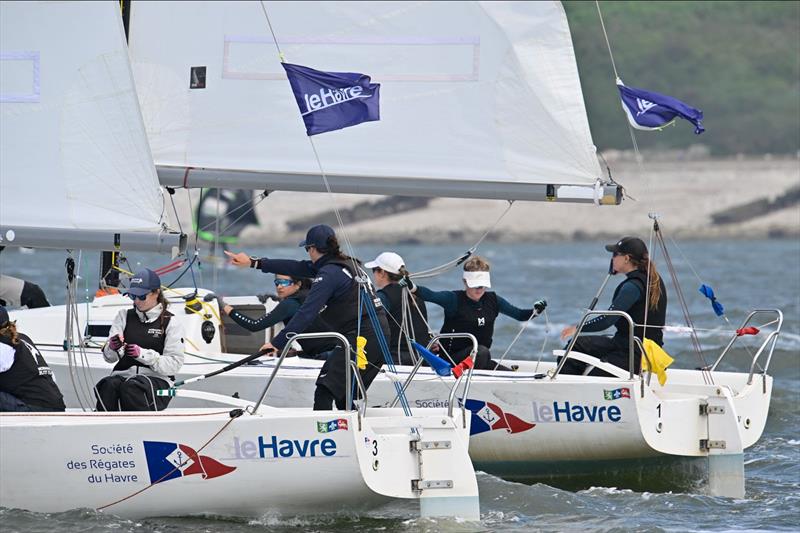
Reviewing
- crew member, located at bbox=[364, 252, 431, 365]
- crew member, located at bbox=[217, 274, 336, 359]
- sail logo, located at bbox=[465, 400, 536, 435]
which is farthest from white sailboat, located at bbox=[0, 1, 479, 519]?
crew member, located at bbox=[217, 274, 336, 359]

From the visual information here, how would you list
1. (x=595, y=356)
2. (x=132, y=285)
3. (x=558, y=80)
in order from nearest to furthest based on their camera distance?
(x=132, y=285) → (x=595, y=356) → (x=558, y=80)

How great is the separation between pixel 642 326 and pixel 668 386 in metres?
0.45

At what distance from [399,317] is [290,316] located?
0.78m

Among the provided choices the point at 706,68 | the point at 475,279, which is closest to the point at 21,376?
the point at 475,279

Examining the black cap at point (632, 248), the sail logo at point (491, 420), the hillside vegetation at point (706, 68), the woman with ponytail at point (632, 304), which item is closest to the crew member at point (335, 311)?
the sail logo at point (491, 420)

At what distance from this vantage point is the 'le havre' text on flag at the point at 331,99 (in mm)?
10102

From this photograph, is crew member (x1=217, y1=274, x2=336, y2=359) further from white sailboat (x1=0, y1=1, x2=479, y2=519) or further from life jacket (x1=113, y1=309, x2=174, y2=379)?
white sailboat (x1=0, y1=1, x2=479, y2=519)

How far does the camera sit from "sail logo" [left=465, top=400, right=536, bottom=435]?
396 inches

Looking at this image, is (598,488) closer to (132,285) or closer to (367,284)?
(367,284)

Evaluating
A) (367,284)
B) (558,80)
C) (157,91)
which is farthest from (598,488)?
(157,91)

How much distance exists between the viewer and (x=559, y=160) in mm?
11422

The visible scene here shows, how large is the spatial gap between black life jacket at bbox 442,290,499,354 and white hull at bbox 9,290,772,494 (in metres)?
0.47

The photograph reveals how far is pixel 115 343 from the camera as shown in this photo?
8766 mm

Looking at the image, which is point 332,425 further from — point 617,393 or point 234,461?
point 617,393
